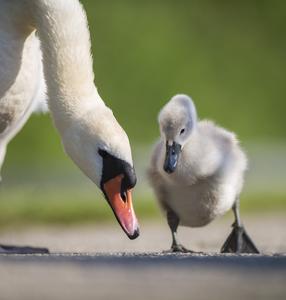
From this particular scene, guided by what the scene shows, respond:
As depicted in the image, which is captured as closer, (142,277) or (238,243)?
(142,277)

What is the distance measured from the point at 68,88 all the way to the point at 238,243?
1321 mm

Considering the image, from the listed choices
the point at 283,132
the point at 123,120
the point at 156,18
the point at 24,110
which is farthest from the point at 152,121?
the point at 24,110

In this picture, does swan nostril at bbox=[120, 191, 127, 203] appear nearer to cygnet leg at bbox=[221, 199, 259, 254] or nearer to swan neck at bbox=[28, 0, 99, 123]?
swan neck at bbox=[28, 0, 99, 123]

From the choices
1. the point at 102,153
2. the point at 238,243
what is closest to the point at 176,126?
the point at 238,243

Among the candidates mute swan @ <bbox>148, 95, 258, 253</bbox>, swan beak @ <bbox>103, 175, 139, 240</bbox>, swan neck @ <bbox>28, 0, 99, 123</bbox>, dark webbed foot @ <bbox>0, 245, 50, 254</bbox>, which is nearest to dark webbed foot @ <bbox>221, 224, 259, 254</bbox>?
mute swan @ <bbox>148, 95, 258, 253</bbox>

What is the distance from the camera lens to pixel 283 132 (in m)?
11.6

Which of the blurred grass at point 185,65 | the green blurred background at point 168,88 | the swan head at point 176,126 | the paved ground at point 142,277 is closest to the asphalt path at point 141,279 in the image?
the paved ground at point 142,277

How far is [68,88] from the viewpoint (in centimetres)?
501

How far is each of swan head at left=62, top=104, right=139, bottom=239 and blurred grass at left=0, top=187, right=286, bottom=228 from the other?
11.7 feet

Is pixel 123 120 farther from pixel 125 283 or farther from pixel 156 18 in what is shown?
pixel 125 283

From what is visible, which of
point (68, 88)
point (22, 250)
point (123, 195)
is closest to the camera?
point (123, 195)

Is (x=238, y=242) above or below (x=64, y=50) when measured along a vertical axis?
below

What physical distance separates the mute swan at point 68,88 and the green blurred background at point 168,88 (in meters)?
3.56

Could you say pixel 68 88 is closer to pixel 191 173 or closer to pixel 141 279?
pixel 191 173
